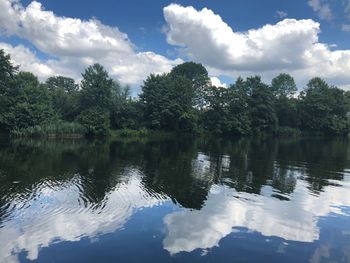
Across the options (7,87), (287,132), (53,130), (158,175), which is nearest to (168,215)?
(158,175)

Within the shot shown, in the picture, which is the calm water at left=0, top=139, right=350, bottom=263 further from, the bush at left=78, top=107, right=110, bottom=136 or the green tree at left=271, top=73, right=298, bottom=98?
the green tree at left=271, top=73, right=298, bottom=98

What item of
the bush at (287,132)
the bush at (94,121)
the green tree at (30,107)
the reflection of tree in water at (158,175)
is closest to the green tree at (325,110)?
the bush at (287,132)

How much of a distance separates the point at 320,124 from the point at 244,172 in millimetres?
77350

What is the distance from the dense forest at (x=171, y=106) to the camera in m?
53.1

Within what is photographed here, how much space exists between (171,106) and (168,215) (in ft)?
177

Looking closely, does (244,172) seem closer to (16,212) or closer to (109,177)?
(109,177)

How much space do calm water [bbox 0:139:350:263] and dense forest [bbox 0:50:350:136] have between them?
32910 millimetres

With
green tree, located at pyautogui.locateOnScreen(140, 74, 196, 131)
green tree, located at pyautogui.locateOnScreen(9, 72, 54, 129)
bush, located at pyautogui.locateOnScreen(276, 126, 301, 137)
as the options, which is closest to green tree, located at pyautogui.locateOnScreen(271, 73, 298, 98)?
bush, located at pyautogui.locateOnScreen(276, 126, 301, 137)

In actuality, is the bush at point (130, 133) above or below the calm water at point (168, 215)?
above

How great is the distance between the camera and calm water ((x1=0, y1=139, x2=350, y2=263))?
964 centimetres

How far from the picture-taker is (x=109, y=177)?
65.4 feet

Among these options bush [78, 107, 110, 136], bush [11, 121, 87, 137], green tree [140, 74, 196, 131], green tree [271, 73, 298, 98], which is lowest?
bush [11, 121, 87, 137]

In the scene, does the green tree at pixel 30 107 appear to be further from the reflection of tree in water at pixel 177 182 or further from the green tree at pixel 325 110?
the green tree at pixel 325 110

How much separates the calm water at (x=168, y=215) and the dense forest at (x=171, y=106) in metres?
32.9
